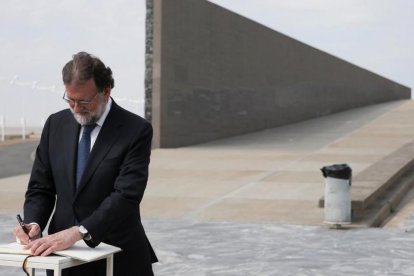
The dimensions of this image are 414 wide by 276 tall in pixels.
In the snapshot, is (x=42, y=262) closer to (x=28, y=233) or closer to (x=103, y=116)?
(x=28, y=233)

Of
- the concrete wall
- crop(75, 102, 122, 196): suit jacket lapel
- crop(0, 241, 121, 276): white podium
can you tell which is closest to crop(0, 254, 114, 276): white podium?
crop(0, 241, 121, 276): white podium

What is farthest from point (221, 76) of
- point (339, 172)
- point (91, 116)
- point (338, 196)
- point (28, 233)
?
point (28, 233)

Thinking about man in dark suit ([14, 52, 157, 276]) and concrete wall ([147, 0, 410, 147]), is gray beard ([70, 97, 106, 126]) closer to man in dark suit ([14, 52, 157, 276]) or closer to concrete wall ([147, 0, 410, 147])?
man in dark suit ([14, 52, 157, 276])

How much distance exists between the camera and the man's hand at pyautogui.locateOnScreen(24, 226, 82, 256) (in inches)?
116

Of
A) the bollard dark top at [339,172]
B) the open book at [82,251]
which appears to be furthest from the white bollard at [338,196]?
the open book at [82,251]

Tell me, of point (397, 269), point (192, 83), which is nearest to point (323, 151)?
point (192, 83)

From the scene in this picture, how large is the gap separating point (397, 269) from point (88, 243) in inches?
188

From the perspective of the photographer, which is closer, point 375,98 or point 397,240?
point 397,240

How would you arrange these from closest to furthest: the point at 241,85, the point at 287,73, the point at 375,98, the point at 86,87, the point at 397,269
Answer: the point at 86,87 < the point at 397,269 < the point at 241,85 < the point at 287,73 < the point at 375,98

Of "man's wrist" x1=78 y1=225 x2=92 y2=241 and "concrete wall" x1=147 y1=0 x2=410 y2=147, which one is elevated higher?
"concrete wall" x1=147 y1=0 x2=410 y2=147

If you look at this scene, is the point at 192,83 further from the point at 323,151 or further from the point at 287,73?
the point at 287,73

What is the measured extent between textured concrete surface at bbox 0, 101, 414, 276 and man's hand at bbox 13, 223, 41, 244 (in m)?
4.03

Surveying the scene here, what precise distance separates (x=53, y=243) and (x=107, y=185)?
40cm

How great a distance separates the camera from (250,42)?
2327 centimetres
